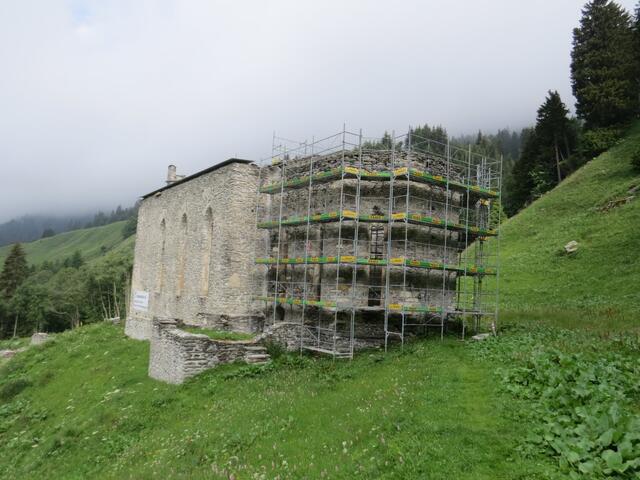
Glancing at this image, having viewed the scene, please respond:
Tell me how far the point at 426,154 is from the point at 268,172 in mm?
8759

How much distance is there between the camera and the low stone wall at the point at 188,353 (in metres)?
16.8

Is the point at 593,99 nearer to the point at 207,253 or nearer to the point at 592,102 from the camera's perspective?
the point at 592,102

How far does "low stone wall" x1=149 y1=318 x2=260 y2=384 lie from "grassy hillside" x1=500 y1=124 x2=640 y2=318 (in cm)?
1547

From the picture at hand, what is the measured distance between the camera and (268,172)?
24.0 m

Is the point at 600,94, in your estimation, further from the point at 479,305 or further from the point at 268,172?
the point at 268,172

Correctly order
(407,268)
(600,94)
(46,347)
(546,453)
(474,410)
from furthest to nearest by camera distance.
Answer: (600,94), (46,347), (407,268), (474,410), (546,453)

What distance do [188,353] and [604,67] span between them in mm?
50871

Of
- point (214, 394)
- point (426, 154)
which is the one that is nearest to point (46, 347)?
point (214, 394)

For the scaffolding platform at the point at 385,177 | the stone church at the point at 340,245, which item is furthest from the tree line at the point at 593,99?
the scaffolding platform at the point at 385,177

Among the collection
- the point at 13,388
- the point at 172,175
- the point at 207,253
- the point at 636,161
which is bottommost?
the point at 13,388

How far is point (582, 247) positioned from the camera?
1160 inches

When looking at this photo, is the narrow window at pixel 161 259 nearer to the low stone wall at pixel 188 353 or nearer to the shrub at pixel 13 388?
→ the shrub at pixel 13 388

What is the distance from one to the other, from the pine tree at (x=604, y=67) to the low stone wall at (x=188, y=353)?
4657 cm

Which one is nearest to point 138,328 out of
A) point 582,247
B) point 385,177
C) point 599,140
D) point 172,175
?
point 172,175
